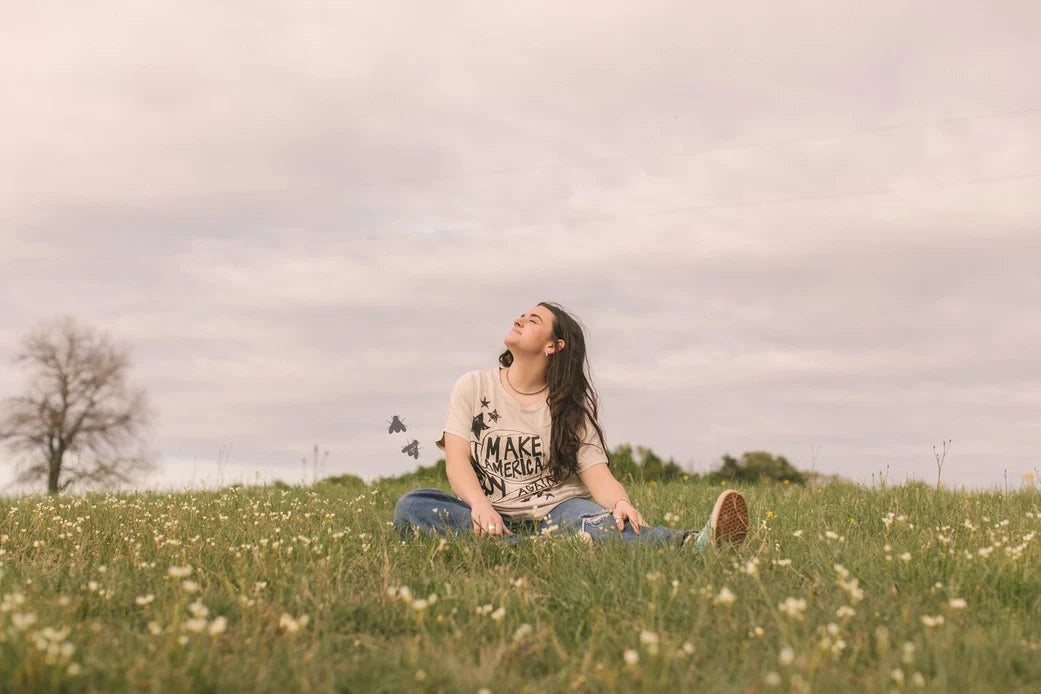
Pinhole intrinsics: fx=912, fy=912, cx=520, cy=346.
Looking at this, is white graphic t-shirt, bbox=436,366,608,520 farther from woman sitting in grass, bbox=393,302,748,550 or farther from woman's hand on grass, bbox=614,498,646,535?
woman's hand on grass, bbox=614,498,646,535

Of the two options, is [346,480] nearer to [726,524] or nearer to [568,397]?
[568,397]

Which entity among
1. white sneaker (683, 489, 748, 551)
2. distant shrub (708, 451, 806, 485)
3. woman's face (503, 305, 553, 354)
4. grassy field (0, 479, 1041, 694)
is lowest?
grassy field (0, 479, 1041, 694)

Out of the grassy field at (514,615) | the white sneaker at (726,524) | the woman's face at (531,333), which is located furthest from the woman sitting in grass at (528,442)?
the white sneaker at (726,524)

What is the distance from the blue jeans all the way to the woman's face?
1.22 meters

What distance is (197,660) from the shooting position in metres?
3.40

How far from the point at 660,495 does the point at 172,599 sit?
6.17 meters

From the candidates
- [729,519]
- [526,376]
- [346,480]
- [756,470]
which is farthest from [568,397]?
[756,470]

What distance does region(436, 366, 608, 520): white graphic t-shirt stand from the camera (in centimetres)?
700

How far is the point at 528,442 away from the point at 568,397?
0.47 metres

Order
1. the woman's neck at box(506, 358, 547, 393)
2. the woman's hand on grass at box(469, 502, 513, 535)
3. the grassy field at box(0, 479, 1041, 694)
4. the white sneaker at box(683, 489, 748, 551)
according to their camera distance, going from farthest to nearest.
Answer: the woman's neck at box(506, 358, 547, 393) → the woman's hand on grass at box(469, 502, 513, 535) → the white sneaker at box(683, 489, 748, 551) → the grassy field at box(0, 479, 1041, 694)

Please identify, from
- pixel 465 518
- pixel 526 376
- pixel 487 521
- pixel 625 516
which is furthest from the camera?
pixel 526 376

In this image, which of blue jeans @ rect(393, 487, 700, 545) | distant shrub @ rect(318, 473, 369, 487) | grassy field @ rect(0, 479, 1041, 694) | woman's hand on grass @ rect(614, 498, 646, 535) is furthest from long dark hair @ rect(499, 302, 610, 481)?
distant shrub @ rect(318, 473, 369, 487)

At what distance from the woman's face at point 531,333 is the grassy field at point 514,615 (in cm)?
167

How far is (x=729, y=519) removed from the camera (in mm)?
5855
